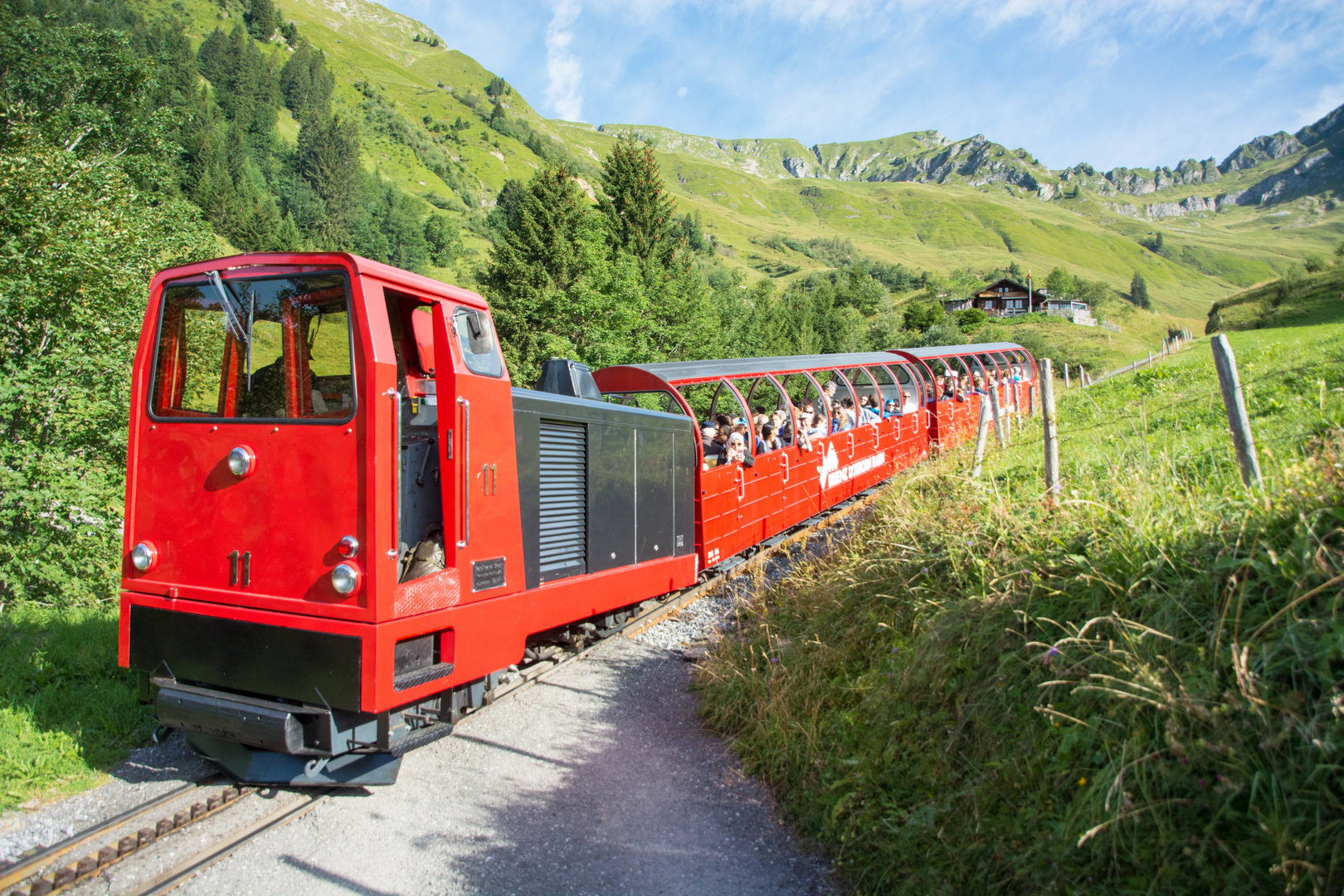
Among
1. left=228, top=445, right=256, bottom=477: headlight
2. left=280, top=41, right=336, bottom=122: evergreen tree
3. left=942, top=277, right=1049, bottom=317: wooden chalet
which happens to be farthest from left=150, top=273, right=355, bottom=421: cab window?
left=280, top=41, right=336, bottom=122: evergreen tree

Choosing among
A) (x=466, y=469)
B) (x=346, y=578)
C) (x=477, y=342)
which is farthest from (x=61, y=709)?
(x=477, y=342)

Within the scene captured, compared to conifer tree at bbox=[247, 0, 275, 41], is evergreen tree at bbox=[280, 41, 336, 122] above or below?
below

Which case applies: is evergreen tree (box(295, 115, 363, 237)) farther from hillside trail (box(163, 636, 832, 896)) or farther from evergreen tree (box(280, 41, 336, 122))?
hillside trail (box(163, 636, 832, 896))

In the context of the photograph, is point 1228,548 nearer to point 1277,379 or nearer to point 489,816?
point 489,816

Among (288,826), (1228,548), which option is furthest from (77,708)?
(1228,548)

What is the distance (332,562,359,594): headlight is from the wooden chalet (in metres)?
92.3

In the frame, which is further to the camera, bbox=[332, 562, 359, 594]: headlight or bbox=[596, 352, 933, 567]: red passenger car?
bbox=[596, 352, 933, 567]: red passenger car

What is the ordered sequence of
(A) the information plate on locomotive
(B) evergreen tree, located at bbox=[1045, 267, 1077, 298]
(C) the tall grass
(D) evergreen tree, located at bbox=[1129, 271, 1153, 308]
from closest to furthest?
(C) the tall grass → (A) the information plate on locomotive → (B) evergreen tree, located at bbox=[1045, 267, 1077, 298] → (D) evergreen tree, located at bbox=[1129, 271, 1153, 308]

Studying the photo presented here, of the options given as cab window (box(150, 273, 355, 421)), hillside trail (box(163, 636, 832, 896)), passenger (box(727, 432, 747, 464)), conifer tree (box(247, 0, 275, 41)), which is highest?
conifer tree (box(247, 0, 275, 41))

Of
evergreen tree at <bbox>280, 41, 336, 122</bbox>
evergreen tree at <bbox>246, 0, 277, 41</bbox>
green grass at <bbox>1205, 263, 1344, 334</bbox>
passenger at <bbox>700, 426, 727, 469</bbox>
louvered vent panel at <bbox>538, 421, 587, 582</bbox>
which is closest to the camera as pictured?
louvered vent panel at <bbox>538, 421, 587, 582</bbox>

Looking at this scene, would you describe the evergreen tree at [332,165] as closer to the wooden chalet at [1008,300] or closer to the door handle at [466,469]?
the wooden chalet at [1008,300]

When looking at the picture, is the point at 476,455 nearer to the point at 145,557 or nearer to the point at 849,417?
the point at 145,557

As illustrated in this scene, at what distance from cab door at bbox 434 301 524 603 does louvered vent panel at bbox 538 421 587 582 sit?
461 millimetres

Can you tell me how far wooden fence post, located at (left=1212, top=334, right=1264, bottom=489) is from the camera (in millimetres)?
3717
